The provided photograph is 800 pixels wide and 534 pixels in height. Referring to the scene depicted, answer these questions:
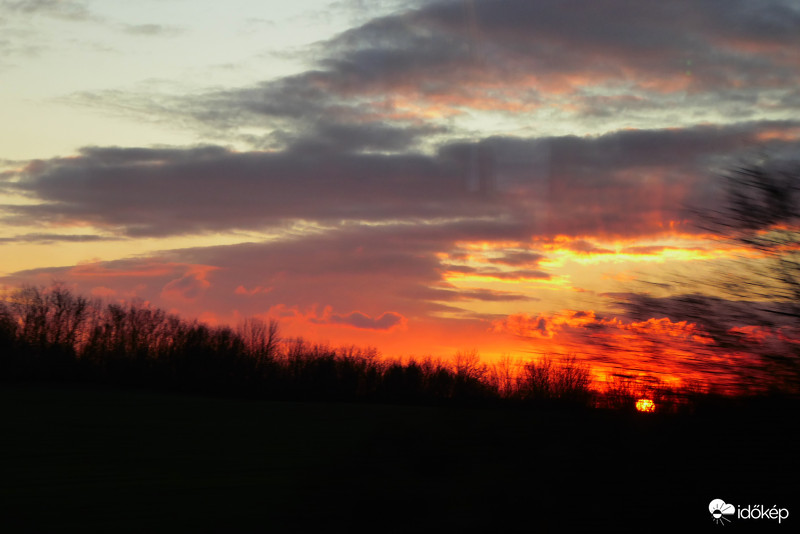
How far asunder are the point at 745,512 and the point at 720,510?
0.19 metres

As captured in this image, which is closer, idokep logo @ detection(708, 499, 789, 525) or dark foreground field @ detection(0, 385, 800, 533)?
idokep logo @ detection(708, 499, 789, 525)

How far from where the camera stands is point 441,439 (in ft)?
26.8

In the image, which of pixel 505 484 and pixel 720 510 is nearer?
pixel 720 510

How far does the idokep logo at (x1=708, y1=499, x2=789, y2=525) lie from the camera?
5.79 meters

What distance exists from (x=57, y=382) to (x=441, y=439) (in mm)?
67600

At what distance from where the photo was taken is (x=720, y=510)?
593 cm

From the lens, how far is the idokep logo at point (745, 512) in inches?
228

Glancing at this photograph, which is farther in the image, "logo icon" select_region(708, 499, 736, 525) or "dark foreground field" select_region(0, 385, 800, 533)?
"dark foreground field" select_region(0, 385, 800, 533)

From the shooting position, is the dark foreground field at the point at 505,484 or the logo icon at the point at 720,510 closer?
the logo icon at the point at 720,510

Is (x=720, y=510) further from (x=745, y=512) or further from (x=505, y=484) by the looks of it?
(x=505, y=484)

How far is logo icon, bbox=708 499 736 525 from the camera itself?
5.85m

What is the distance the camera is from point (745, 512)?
5.84 metres

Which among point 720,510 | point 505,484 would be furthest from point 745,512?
point 505,484

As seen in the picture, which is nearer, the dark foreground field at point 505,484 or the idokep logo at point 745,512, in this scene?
the idokep logo at point 745,512
